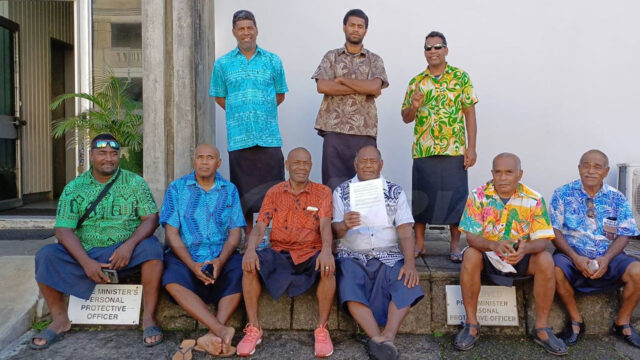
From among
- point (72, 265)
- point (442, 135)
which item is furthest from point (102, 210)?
point (442, 135)

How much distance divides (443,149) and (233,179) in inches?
66.7

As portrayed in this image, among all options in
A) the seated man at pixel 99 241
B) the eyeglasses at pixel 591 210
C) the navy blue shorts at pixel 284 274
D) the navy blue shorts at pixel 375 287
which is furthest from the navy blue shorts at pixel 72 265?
the eyeglasses at pixel 591 210

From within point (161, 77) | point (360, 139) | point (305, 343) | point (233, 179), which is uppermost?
point (161, 77)

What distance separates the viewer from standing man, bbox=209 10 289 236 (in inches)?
146

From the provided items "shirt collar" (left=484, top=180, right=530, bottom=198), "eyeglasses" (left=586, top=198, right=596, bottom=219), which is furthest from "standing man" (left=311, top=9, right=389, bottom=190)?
"eyeglasses" (left=586, top=198, right=596, bottom=219)

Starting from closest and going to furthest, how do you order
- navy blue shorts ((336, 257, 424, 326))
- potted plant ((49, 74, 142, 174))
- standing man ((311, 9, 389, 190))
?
navy blue shorts ((336, 257, 424, 326)), standing man ((311, 9, 389, 190)), potted plant ((49, 74, 142, 174))

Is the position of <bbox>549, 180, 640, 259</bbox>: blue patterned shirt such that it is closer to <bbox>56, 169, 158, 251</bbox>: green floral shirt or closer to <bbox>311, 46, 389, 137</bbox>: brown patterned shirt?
<bbox>311, 46, 389, 137</bbox>: brown patterned shirt

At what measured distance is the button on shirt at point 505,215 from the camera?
310cm

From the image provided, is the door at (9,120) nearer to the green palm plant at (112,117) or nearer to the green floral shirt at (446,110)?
the green palm plant at (112,117)

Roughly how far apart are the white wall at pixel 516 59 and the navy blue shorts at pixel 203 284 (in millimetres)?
2028

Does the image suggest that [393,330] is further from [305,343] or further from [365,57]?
[365,57]

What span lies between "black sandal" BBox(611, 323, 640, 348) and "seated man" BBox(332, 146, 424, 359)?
55.9 inches

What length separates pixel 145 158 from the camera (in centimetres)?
427

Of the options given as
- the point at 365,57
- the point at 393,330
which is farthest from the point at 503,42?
the point at 393,330
